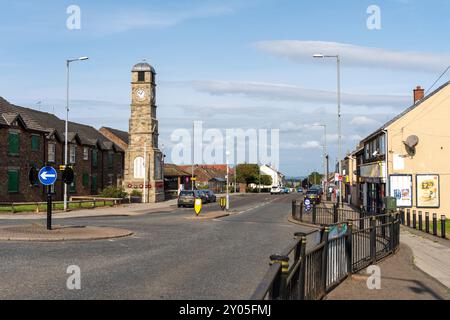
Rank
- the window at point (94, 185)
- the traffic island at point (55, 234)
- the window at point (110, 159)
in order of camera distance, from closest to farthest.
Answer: the traffic island at point (55, 234) → the window at point (94, 185) → the window at point (110, 159)

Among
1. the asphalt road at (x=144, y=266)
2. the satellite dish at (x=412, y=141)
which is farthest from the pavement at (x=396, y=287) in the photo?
the satellite dish at (x=412, y=141)

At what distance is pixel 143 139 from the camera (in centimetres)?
5525

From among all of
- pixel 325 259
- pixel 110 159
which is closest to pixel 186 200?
pixel 110 159

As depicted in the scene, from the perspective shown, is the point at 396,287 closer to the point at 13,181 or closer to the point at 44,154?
the point at 13,181

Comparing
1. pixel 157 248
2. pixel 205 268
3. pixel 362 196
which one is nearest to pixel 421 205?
pixel 362 196

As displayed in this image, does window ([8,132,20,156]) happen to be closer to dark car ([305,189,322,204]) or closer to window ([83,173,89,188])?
window ([83,173,89,188])

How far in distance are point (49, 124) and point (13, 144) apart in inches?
432

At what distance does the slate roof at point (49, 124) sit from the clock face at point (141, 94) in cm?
701

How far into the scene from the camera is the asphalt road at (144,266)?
924cm

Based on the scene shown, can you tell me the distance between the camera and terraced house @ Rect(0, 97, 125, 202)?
40719 mm

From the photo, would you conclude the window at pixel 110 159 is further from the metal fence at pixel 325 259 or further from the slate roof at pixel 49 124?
the metal fence at pixel 325 259

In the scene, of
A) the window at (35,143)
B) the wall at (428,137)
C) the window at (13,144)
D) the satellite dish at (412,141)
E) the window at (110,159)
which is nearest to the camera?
the satellite dish at (412,141)

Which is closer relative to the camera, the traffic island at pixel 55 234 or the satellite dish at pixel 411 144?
the traffic island at pixel 55 234
